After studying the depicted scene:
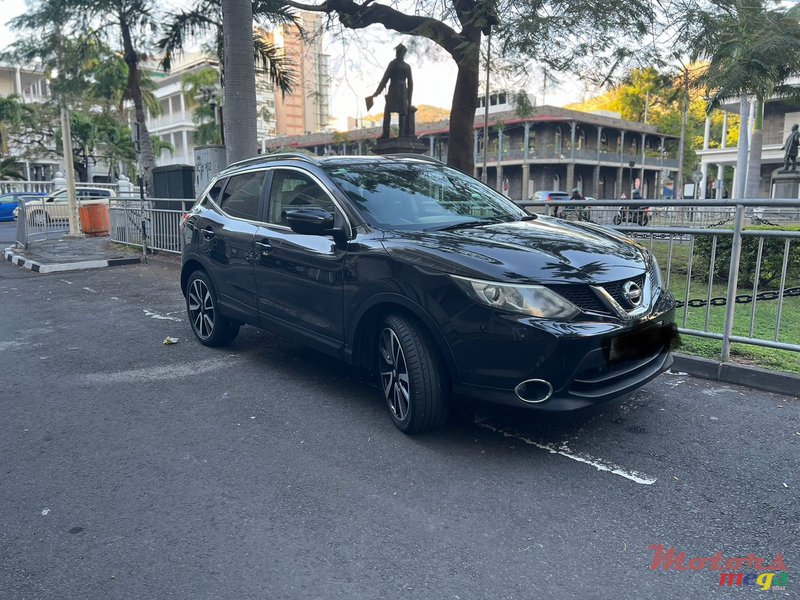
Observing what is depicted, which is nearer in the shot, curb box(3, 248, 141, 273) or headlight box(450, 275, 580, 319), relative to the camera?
headlight box(450, 275, 580, 319)

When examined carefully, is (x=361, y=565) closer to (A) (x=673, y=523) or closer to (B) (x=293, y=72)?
(A) (x=673, y=523)

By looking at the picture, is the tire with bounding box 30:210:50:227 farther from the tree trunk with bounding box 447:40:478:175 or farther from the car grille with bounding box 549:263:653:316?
the car grille with bounding box 549:263:653:316

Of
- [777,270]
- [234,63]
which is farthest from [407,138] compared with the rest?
[777,270]

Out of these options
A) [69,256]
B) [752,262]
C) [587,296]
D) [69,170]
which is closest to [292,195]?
[587,296]

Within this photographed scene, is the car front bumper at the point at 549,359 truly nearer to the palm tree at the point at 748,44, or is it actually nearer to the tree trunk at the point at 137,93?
the palm tree at the point at 748,44

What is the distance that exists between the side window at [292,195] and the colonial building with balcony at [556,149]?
1700 inches

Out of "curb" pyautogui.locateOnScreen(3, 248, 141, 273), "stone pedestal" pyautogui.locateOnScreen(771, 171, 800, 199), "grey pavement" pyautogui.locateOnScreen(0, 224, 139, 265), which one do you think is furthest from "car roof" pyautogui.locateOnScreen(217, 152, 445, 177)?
"stone pedestal" pyautogui.locateOnScreen(771, 171, 800, 199)

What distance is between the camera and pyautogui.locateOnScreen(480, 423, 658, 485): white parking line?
3.54 meters

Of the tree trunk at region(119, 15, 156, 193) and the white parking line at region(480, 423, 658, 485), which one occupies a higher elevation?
the tree trunk at region(119, 15, 156, 193)

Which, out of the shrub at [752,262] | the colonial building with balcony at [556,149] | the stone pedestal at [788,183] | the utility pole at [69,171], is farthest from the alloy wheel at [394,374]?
the colonial building with balcony at [556,149]

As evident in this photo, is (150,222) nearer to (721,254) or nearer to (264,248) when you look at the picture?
(264,248)

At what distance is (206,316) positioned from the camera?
633 centimetres

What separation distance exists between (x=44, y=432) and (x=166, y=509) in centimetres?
157

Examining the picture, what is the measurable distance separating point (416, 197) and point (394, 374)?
4.56 ft
